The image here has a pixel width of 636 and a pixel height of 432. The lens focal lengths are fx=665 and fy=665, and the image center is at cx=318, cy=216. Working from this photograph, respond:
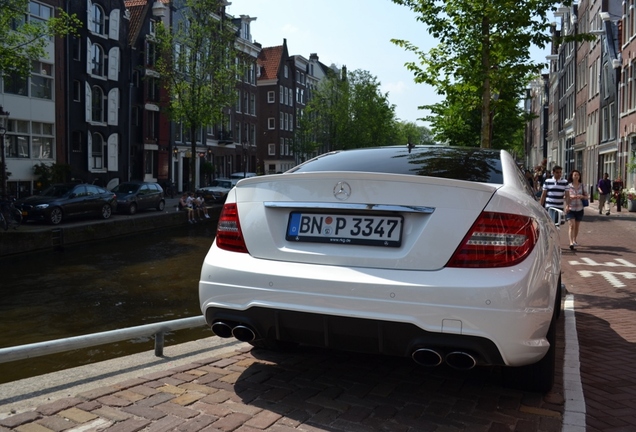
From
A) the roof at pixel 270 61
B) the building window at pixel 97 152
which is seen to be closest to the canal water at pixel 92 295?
the building window at pixel 97 152

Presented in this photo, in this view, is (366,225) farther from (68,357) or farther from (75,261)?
(75,261)

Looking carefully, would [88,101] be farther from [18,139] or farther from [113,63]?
[18,139]

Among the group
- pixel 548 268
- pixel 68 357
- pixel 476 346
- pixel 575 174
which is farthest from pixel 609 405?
pixel 575 174

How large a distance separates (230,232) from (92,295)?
25.6ft

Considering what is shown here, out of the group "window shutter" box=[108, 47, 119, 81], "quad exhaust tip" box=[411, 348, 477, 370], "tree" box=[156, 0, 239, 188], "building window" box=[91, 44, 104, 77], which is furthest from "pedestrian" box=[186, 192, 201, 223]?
"quad exhaust tip" box=[411, 348, 477, 370]

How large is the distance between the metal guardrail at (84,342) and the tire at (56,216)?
1751 cm

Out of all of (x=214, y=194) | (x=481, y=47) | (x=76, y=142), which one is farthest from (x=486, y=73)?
(x=76, y=142)

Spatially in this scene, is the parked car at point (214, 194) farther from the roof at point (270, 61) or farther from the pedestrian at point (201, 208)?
the roof at point (270, 61)

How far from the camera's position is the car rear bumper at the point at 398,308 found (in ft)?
10.7

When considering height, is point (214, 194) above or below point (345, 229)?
below

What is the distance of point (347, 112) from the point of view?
66250 millimetres

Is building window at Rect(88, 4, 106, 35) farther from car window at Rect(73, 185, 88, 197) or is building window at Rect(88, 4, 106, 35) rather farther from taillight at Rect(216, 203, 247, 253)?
taillight at Rect(216, 203, 247, 253)

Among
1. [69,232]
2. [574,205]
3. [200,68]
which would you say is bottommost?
[69,232]

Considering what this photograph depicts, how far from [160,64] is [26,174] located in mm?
9596
